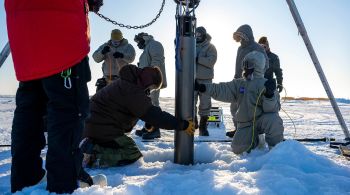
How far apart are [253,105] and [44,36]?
96.4 inches

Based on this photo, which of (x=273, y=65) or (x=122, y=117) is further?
(x=273, y=65)

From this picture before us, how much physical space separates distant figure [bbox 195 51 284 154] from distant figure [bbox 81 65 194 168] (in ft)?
2.65

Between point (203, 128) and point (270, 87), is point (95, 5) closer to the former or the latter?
point (270, 87)

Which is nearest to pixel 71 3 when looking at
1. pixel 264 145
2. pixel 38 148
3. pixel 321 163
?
pixel 38 148

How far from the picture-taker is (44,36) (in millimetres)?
1908

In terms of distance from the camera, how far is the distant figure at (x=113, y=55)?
622 cm

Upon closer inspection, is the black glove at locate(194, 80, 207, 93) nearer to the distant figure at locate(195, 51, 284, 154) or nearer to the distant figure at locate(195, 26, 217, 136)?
the distant figure at locate(195, 51, 284, 154)

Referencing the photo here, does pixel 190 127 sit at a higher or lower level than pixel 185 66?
lower

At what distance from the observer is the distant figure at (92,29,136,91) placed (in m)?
6.22

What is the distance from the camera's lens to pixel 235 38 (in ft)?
18.8

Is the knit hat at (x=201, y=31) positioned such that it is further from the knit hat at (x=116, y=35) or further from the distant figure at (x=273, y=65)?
the knit hat at (x=116, y=35)

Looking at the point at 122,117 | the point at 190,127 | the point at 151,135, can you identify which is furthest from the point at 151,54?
the point at 190,127

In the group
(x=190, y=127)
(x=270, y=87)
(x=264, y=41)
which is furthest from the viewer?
(x=264, y=41)

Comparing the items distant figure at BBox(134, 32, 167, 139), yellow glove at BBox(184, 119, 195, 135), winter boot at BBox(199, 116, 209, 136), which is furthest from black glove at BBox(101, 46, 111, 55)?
yellow glove at BBox(184, 119, 195, 135)
